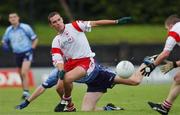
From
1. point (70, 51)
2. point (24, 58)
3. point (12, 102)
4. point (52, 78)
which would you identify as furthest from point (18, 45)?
point (70, 51)

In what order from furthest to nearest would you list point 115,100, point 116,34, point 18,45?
point 116,34 < point 18,45 < point 115,100

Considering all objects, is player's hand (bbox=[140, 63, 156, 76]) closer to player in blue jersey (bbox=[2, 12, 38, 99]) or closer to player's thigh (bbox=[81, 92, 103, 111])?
player's thigh (bbox=[81, 92, 103, 111])

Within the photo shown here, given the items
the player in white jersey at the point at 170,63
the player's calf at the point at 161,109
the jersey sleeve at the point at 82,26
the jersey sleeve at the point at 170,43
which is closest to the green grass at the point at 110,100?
the player's calf at the point at 161,109

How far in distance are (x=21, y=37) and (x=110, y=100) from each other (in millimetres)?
4232

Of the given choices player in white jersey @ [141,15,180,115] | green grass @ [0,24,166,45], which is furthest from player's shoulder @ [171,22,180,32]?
green grass @ [0,24,166,45]

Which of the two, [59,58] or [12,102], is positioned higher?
[59,58]

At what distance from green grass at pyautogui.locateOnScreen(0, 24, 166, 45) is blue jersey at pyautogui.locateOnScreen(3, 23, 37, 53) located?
12.6 meters

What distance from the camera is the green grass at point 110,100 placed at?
14.9 metres

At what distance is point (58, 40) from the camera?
49.4 ft

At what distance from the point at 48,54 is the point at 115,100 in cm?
1176

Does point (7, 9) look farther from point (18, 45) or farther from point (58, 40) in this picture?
point (58, 40)

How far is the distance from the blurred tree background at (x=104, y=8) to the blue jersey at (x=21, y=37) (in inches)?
645

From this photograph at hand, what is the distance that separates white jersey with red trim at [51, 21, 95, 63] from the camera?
15086 millimetres

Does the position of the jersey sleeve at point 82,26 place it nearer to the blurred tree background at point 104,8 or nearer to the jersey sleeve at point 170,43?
the jersey sleeve at point 170,43
